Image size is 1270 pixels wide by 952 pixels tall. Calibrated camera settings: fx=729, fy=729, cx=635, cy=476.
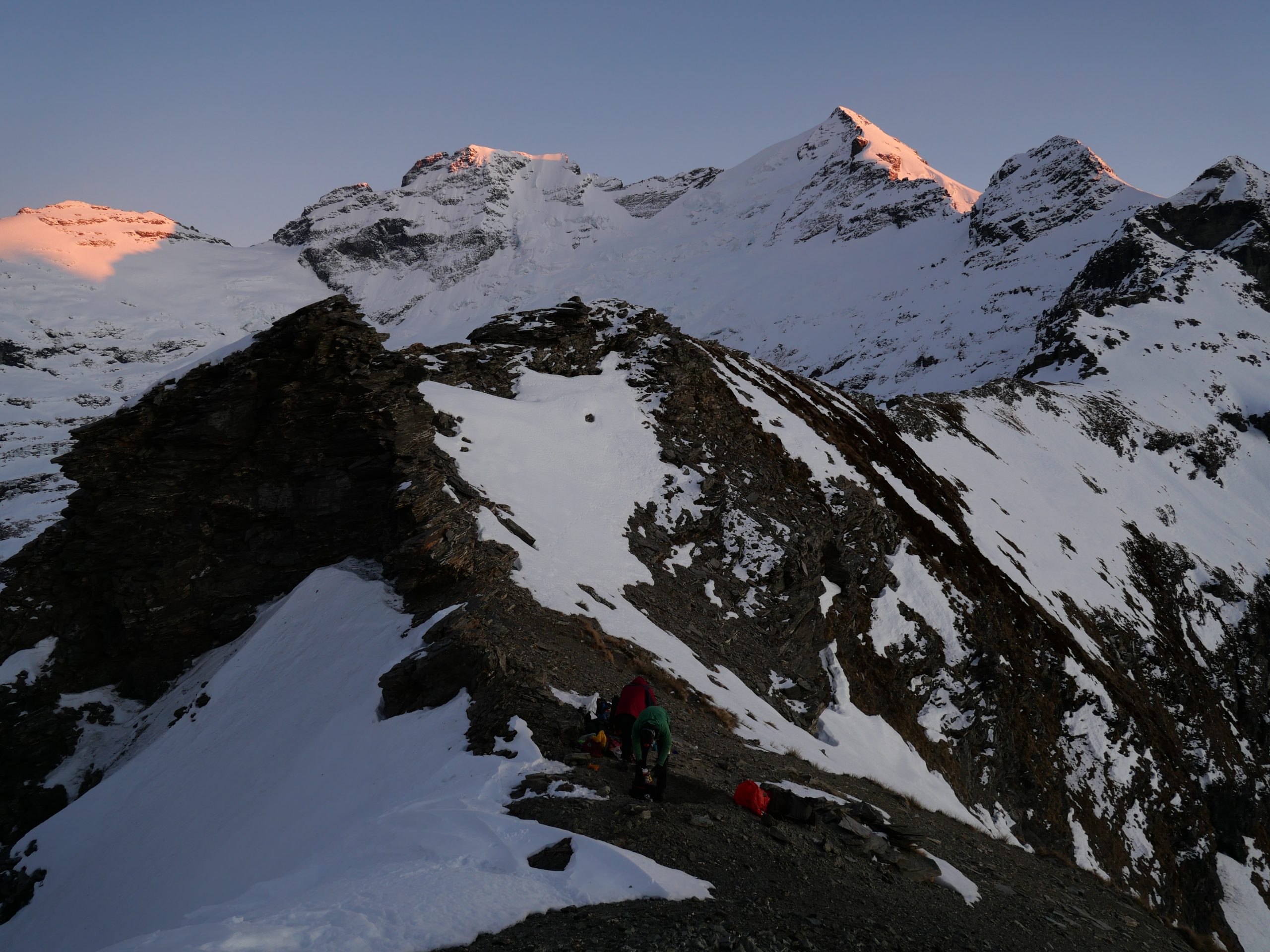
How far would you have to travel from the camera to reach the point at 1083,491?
5128cm

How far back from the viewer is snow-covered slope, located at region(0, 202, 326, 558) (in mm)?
125500

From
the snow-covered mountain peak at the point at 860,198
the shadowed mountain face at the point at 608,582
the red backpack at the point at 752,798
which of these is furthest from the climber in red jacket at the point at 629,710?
the snow-covered mountain peak at the point at 860,198

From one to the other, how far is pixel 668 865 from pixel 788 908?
4.50 ft

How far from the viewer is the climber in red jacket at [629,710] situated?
11.3 meters

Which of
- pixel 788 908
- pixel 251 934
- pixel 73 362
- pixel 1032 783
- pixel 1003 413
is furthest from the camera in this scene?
pixel 73 362

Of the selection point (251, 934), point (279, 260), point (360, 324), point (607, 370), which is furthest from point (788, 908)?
point (279, 260)

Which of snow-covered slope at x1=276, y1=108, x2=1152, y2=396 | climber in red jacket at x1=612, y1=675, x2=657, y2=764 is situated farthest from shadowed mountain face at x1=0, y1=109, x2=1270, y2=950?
snow-covered slope at x1=276, y1=108, x2=1152, y2=396

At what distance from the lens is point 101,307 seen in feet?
525

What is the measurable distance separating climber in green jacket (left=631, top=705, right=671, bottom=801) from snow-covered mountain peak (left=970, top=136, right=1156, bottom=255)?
460 ft

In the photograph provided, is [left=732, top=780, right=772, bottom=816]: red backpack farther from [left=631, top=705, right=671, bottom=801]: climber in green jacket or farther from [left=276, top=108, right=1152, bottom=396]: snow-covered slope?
[left=276, top=108, right=1152, bottom=396]: snow-covered slope

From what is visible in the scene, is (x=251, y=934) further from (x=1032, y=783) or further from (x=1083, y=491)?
(x=1083, y=491)

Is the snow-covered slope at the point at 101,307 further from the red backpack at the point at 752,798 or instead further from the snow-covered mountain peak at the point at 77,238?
the red backpack at the point at 752,798

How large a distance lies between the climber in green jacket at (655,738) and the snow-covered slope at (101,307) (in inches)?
4350

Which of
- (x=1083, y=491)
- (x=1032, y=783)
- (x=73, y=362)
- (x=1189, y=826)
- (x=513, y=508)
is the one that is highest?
(x=73, y=362)
